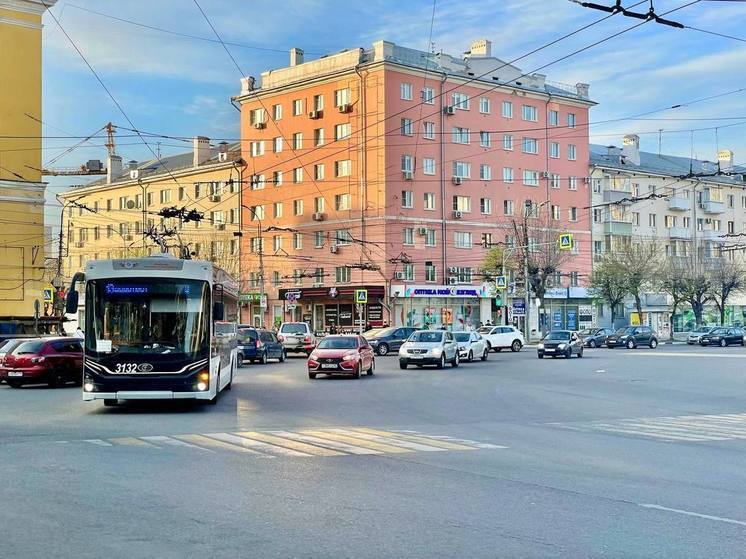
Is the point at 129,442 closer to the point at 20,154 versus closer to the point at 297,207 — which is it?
the point at 20,154

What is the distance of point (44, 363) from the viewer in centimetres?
2583

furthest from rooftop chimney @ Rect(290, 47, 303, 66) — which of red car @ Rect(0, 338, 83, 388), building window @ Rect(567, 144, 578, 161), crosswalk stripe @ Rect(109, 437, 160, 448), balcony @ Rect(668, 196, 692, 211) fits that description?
crosswalk stripe @ Rect(109, 437, 160, 448)

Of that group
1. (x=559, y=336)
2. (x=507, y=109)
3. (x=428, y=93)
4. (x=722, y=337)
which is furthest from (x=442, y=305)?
(x=559, y=336)

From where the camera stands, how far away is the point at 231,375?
25.0 meters

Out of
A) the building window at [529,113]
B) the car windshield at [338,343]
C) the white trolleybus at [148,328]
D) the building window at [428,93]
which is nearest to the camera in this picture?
the white trolleybus at [148,328]

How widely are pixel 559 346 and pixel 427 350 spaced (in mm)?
13218

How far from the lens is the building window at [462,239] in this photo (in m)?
71.9

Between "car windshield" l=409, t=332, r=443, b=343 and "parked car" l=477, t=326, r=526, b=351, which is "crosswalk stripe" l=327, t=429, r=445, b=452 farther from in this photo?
"parked car" l=477, t=326, r=526, b=351

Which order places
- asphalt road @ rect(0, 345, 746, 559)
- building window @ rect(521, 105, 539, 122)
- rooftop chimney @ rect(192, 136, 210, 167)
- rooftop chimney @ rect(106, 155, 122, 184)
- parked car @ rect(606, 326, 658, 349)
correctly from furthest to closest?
rooftop chimney @ rect(106, 155, 122, 184) → rooftop chimney @ rect(192, 136, 210, 167) → building window @ rect(521, 105, 539, 122) → parked car @ rect(606, 326, 658, 349) → asphalt road @ rect(0, 345, 746, 559)

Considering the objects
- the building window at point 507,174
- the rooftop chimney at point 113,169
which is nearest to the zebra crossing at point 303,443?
the building window at point 507,174

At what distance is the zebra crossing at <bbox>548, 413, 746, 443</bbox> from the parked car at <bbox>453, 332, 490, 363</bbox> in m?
24.0

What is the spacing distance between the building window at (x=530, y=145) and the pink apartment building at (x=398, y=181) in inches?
7.7

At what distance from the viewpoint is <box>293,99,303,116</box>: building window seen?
240ft

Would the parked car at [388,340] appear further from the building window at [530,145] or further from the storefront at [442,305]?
the building window at [530,145]
